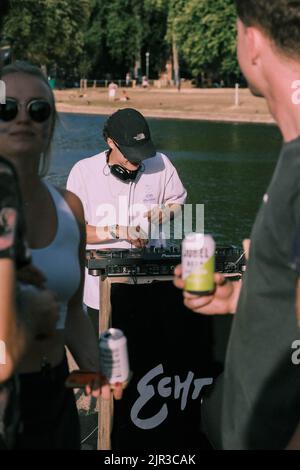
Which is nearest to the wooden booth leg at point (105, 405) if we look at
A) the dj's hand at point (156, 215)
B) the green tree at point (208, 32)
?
the dj's hand at point (156, 215)

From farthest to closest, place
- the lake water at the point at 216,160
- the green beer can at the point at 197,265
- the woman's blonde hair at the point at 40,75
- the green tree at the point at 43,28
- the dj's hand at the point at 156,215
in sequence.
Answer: the green tree at the point at 43,28
the lake water at the point at 216,160
the dj's hand at the point at 156,215
the woman's blonde hair at the point at 40,75
the green beer can at the point at 197,265

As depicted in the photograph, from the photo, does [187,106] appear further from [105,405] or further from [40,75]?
[40,75]

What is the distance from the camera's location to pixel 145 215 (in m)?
4.81

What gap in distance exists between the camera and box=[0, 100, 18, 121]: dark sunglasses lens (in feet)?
8.27

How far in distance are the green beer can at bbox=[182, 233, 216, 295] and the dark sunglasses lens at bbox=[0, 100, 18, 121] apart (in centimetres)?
73

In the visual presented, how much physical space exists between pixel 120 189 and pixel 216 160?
18681 millimetres

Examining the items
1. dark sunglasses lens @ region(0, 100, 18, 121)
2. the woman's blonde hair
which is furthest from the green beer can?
dark sunglasses lens @ region(0, 100, 18, 121)

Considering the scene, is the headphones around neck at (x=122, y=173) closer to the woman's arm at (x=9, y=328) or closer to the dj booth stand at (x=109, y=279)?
the dj booth stand at (x=109, y=279)

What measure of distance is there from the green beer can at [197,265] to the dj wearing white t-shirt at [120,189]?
6.87ft

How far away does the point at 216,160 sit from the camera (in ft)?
76.1

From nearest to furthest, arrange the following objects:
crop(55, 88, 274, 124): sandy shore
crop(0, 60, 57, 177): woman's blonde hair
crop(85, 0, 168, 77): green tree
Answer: crop(0, 60, 57, 177): woman's blonde hair
crop(55, 88, 274, 124): sandy shore
crop(85, 0, 168, 77): green tree

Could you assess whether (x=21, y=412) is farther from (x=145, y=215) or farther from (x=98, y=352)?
(x=145, y=215)

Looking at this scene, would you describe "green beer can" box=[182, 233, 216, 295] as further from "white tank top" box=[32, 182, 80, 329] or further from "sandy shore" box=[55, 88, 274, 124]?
"sandy shore" box=[55, 88, 274, 124]

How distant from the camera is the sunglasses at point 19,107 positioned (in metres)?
2.52
